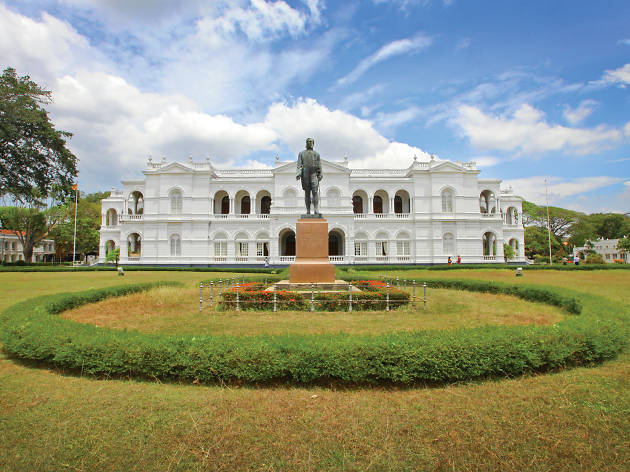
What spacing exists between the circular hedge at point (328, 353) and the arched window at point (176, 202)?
Result: 3316 centimetres

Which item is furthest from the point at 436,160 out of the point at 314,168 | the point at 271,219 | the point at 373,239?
the point at 314,168

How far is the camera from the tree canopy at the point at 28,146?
2031cm

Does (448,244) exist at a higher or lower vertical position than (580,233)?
lower

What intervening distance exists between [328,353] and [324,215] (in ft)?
102

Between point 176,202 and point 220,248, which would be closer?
point 220,248

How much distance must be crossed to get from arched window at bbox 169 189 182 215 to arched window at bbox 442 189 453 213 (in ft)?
93.1

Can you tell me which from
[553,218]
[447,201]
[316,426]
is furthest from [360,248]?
[553,218]

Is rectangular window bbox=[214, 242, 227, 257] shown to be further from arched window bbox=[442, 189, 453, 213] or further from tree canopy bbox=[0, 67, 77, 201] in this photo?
arched window bbox=[442, 189, 453, 213]

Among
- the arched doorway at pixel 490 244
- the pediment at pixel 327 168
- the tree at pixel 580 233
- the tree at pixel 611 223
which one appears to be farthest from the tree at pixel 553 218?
the pediment at pixel 327 168

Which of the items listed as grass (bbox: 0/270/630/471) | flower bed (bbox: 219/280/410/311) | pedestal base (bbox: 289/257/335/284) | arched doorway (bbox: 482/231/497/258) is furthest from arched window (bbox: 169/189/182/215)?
grass (bbox: 0/270/630/471)

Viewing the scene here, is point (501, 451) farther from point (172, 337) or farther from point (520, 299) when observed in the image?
point (520, 299)

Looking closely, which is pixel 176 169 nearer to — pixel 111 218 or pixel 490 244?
pixel 111 218

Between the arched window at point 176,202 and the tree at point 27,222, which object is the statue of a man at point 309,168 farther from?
the tree at point 27,222

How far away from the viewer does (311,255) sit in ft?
41.7
